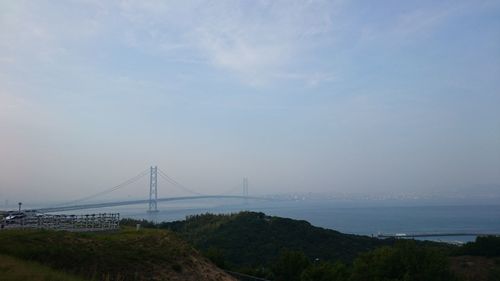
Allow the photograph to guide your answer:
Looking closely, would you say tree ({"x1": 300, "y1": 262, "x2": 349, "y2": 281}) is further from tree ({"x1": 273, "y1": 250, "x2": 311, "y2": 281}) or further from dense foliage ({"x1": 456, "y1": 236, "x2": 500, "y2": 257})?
dense foliage ({"x1": 456, "y1": 236, "x2": 500, "y2": 257})

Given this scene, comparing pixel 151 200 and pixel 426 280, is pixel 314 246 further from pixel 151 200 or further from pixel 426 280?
pixel 151 200

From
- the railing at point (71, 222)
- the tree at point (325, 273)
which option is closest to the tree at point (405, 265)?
the tree at point (325, 273)

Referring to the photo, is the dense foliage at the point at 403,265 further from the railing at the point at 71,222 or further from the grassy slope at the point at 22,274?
the grassy slope at the point at 22,274

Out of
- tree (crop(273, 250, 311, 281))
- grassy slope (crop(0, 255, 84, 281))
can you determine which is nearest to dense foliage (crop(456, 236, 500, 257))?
tree (crop(273, 250, 311, 281))

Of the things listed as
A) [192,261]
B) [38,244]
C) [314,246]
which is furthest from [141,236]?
[314,246]

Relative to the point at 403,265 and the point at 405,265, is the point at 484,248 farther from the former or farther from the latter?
the point at 405,265

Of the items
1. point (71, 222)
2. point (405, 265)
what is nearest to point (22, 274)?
point (71, 222)
